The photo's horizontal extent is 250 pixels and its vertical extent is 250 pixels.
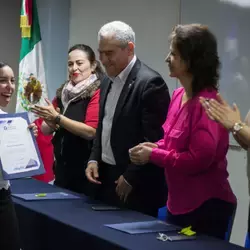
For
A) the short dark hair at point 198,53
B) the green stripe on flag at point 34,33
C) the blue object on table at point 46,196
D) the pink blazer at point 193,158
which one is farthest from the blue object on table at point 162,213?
the green stripe on flag at point 34,33

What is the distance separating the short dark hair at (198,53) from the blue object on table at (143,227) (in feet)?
1.86

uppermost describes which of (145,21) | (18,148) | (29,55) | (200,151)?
(145,21)

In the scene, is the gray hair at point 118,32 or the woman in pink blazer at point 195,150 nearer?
the woman in pink blazer at point 195,150

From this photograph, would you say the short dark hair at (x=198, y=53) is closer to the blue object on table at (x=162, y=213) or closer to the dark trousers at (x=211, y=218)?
the dark trousers at (x=211, y=218)

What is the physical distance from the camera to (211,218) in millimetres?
2182

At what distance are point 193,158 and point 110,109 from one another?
708 millimetres

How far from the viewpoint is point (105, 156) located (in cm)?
271

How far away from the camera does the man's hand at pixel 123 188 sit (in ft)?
8.17

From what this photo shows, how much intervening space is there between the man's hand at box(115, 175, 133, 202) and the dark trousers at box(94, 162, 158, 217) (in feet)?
0.23

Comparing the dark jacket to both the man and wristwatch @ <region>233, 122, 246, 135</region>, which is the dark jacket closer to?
the man

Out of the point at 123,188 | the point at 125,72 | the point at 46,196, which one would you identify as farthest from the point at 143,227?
the point at 125,72

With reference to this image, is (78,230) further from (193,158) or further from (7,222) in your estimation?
(193,158)

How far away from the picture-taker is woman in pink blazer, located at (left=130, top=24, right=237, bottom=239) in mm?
2156

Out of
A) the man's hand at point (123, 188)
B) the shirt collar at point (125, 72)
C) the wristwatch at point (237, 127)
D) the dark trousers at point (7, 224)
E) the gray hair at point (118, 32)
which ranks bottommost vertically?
the dark trousers at point (7, 224)
